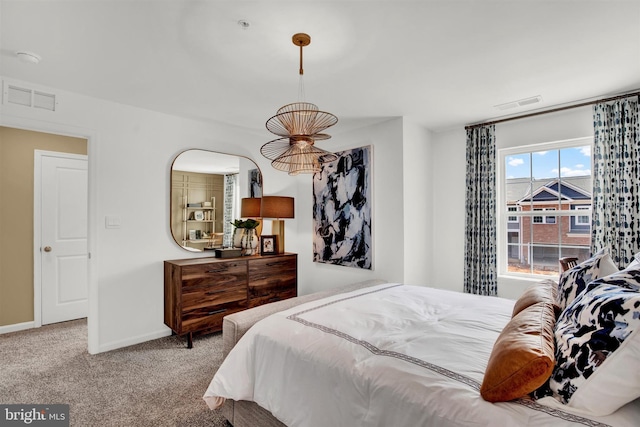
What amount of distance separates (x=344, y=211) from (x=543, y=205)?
227 centimetres

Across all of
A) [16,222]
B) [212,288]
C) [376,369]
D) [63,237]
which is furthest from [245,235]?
[376,369]

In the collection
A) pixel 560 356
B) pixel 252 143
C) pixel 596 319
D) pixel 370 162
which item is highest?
pixel 252 143

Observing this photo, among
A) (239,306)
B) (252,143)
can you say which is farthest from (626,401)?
(252,143)

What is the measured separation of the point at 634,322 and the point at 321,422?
3.79 ft

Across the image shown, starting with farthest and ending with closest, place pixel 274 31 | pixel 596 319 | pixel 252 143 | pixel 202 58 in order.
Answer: pixel 252 143
pixel 202 58
pixel 274 31
pixel 596 319

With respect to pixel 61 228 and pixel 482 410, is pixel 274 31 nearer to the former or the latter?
pixel 482 410

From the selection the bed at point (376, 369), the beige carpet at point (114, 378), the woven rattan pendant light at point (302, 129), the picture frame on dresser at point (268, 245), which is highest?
the woven rattan pendant light at point (302, 129)

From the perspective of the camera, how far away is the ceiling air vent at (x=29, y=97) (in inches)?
105

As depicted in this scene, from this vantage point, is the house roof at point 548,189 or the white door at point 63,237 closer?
the house roof at point 548,189

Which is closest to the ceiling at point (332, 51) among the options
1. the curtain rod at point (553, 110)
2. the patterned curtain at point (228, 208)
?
the curtain rod at point (553, 110)

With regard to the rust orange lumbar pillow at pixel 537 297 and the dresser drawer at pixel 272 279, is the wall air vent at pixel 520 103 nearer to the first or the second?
the rust orange lumbar pillow at pixel 537 297

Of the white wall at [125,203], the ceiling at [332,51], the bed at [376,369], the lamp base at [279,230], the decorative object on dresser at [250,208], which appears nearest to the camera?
the bed at [376,369]

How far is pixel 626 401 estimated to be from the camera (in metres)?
0.92

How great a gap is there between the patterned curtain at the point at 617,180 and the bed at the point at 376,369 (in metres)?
1.55
